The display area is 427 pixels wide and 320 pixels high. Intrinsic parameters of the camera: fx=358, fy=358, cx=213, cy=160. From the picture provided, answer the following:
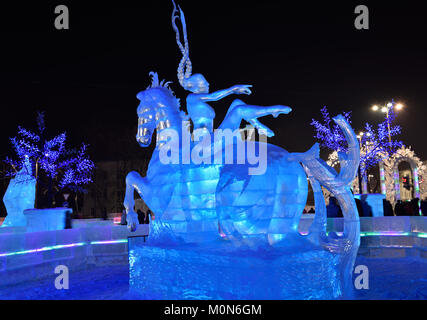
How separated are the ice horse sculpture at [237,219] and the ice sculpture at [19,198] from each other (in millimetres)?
11849

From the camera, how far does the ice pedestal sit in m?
4.69

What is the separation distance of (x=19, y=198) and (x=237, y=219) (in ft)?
46.5

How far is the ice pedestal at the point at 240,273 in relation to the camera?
4.69 metres

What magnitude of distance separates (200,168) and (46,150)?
13011mm

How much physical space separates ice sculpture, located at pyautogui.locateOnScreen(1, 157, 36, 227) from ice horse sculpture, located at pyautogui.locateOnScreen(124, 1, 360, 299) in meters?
11.8

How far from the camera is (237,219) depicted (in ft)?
16.5
